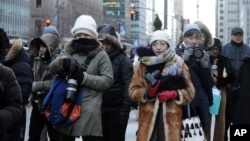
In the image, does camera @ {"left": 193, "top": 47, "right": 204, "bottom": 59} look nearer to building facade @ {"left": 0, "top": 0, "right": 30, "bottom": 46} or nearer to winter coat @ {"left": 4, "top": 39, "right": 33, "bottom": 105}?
winter coat @ {"left": 4, "top": 39, "right": 33, "bottom": 105}

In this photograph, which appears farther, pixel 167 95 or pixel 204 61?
pixel 204 61

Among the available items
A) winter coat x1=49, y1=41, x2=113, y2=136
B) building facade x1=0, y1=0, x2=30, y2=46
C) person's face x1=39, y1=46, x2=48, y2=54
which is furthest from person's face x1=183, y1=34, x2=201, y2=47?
building facade x1=0, y1=0, x2=30, y2=46

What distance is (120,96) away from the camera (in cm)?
732

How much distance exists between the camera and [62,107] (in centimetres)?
594

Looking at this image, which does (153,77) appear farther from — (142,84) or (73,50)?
(73,50)

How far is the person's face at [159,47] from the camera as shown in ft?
20.5

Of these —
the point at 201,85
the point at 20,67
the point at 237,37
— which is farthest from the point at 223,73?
the point at 20,67

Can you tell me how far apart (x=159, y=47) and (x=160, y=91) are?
0.52 m

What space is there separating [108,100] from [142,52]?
121 cm

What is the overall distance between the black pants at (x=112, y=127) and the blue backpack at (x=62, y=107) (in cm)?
129

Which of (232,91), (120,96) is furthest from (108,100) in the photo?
(232,91)

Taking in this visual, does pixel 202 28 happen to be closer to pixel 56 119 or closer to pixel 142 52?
pixel 142 52

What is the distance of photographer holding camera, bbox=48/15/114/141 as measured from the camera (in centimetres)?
596

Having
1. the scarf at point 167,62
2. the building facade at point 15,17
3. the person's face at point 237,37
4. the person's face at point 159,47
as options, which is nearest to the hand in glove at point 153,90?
the scarf at point 167,62
